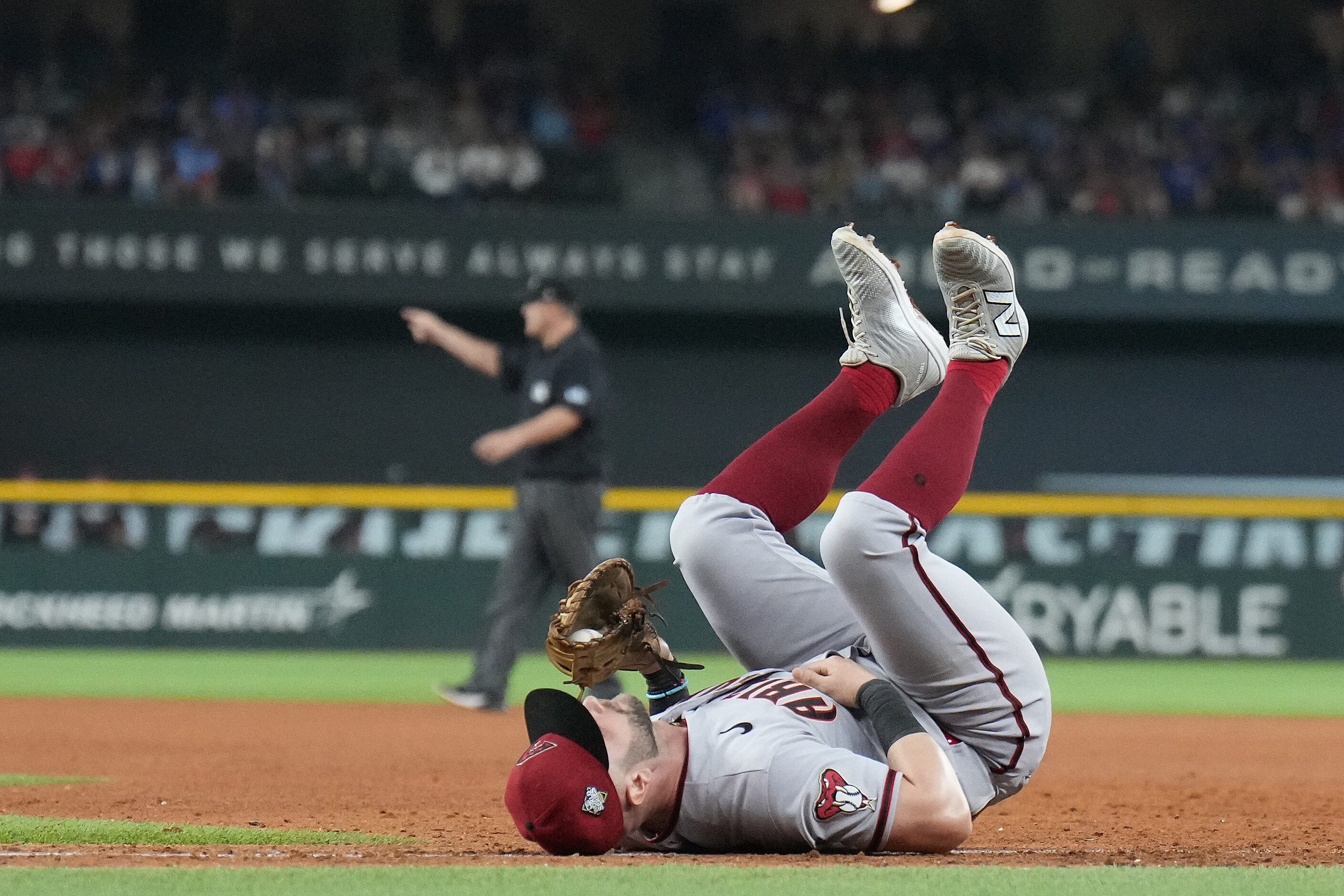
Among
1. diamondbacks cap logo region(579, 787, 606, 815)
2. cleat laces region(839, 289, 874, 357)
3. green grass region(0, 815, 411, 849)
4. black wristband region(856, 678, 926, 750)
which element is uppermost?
cleat laces region(839, 289, 874, 357)

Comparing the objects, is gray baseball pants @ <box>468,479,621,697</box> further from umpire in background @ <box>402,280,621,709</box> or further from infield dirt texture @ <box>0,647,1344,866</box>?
infield dirt texture @ <box>0,647,1344,866</box>

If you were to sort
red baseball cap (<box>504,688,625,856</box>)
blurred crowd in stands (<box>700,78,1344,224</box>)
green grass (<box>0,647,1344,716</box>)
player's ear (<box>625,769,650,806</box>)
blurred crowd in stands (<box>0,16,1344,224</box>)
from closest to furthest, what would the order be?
red baseball cap (<box>504,688,625,856</box>) → player's ear (<box>625,769,650,806</box>) → green grass (<box>0,647,1344,716</box>) → blurred crowd in stands (<box>0,16,1344,224</box>) → blurred crowd in stands (<box>700,78,1344,224</box>)

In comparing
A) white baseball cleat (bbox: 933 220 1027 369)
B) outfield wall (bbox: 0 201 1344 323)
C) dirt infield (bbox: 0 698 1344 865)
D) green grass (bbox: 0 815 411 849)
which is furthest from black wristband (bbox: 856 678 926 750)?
outfield wall (bbox: 0 201 1344 323)

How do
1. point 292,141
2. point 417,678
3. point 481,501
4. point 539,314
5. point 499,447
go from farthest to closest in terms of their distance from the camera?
point 292,141, point 481,501, point 417,678, point 539,314, point 499,447

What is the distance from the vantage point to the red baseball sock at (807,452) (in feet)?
13.9

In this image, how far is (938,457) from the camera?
12.5ft

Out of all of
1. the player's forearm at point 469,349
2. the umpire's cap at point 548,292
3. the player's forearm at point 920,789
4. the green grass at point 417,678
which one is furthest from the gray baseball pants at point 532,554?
the player's forearm at point 920,789

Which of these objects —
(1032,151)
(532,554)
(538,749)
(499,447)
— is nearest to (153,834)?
(538,749)

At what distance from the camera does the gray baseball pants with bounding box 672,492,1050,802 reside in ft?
12.0

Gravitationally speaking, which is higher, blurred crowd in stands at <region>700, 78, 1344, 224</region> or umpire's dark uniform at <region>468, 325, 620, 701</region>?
blurred crowd in stands at <region>700, 78, 1344, 224</region>

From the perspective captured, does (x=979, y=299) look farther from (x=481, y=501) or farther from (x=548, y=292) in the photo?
(x=481, y=501)

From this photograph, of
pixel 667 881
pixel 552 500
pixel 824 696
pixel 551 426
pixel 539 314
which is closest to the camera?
pixel 667 881

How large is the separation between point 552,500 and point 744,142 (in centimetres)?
1054

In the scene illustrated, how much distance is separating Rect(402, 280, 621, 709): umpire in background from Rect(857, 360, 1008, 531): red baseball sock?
4.04m
